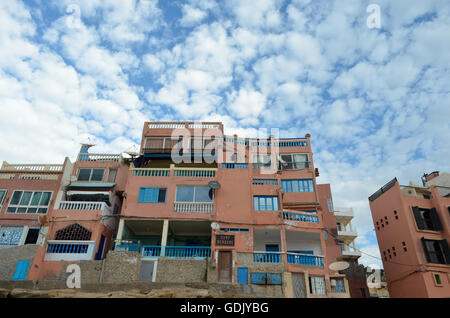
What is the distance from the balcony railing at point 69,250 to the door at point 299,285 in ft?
45.3

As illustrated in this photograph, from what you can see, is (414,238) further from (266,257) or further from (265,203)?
(266,257)

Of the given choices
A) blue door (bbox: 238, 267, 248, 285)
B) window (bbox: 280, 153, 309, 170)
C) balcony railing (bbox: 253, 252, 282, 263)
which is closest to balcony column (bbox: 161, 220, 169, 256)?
blue door (bbox: 238, 267, 248, 285)

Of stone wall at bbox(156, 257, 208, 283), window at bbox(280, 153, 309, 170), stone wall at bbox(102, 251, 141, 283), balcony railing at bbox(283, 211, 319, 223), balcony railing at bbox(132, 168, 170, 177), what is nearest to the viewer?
stone wall at bbox(102, 251, 141, 283)

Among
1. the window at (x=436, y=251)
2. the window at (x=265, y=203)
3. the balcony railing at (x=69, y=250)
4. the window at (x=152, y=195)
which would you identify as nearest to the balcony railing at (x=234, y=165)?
the window at (x=265, y=203)

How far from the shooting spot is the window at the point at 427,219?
2841 cm

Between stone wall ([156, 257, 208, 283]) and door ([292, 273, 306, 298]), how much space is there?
5.89m

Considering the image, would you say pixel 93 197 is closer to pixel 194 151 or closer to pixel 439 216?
pixel 194 151

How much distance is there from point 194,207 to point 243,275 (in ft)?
21.2

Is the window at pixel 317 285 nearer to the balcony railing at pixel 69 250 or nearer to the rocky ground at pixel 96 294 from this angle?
the rocky ground at pixel 96 294

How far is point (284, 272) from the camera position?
2048cm

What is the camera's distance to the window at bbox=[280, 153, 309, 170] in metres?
29.9

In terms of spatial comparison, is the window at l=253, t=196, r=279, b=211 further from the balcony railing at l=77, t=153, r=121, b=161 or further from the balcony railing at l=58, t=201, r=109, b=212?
the balcony railing at l=77, t=153, r=121, b=161
